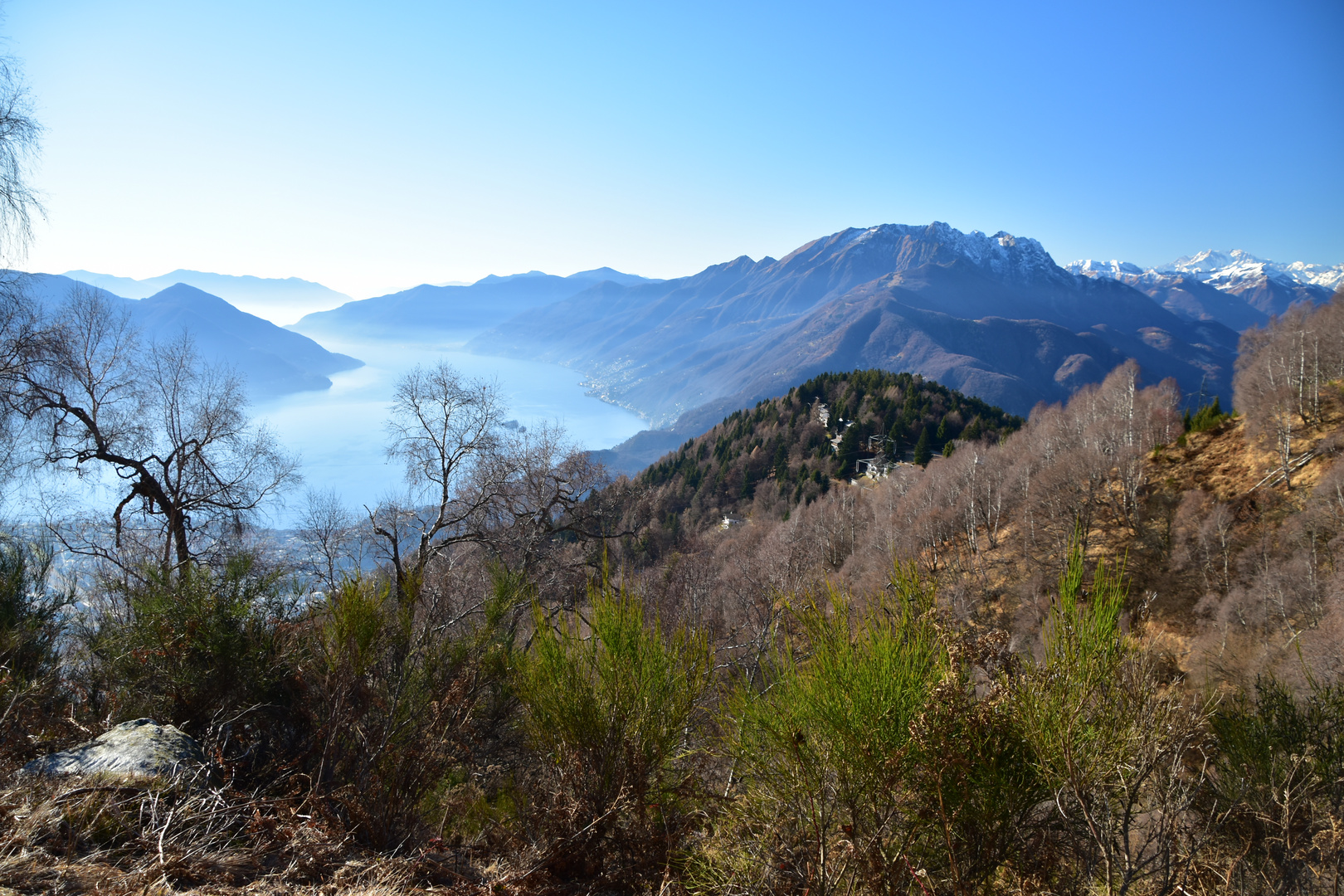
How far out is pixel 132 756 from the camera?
Answer: 3.82 meters

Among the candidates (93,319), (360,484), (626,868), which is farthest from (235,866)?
(360,484)

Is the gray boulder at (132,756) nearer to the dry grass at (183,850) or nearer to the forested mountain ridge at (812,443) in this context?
the dry grass at (183,850)

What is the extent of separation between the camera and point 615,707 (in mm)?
3691

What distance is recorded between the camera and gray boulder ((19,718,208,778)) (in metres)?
3.69

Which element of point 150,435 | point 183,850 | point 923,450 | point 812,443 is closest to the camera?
point 183,850

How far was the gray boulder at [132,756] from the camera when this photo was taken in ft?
12.1

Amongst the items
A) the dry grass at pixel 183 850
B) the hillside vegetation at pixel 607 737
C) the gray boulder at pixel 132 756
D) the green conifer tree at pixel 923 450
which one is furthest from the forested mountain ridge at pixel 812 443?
the dry grass at pixel 183 850

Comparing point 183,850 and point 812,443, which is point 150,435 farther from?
point 812,443

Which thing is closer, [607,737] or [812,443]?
[607,737]

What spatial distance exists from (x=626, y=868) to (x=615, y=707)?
0.94 m

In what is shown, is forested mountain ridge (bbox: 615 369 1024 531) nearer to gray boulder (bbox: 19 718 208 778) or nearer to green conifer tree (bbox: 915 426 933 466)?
green conifer tree (bbox: 915 426 933 466)

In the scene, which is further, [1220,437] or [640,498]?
[1220,437]

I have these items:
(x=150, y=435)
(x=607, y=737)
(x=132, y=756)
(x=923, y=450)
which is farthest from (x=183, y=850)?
(x=923, y=450)

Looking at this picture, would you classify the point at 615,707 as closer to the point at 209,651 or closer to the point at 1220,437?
the point at 209,651
